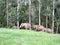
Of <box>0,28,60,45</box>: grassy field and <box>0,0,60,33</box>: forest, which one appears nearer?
<box>0,28,60,45</box>: grassy field

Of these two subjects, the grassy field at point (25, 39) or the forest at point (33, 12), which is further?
the forest at point (33, 12)

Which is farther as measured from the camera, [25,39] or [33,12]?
[33,12]

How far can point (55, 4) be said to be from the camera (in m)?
36.2

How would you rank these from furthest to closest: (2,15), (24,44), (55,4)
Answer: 1. (55,4)
2. (2,15)
3. (24,44)

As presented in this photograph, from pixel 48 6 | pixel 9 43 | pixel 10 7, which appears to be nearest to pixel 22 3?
pixel 10 7

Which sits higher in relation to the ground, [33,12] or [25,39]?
[33,12]

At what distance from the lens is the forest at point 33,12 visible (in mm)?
33844

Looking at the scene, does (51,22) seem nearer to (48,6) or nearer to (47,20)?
(47,20)

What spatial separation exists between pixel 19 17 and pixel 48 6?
619 centimetres

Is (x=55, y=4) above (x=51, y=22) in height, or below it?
above

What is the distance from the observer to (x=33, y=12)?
37406 millimetres

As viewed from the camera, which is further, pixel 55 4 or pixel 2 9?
pixel 55 4

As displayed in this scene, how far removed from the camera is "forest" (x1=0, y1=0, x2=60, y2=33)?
3384 cm

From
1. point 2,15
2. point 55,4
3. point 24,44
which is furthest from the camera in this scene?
point 55,4
